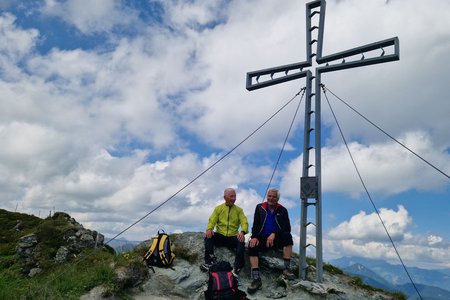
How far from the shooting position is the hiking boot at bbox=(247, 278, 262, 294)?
923 cm

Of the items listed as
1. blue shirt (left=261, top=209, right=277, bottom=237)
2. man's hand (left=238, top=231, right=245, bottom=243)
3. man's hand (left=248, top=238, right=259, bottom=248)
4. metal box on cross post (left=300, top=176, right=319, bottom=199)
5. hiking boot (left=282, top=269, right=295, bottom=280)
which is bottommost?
hiking boot (left=282, top=269, right=295, bottom=280)

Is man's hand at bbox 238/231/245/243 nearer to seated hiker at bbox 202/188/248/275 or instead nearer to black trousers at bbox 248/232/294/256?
seated hiker at bbox 202/188/248/275

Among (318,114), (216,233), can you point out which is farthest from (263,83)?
(216,233)

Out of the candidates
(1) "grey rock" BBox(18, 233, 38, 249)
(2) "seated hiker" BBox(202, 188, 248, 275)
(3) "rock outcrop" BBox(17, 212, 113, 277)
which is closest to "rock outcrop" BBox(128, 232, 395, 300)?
(2) "seated hiker" BBox(202, 188, 248, 275)

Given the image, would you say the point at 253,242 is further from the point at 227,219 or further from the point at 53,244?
the point at 53,244

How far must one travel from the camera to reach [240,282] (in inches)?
389

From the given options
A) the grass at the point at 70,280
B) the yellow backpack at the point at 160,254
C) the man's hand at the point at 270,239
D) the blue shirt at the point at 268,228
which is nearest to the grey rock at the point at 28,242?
the grass at the point at 70,280

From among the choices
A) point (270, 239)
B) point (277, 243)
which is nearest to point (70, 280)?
point (270, 239)

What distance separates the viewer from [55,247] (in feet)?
67.8

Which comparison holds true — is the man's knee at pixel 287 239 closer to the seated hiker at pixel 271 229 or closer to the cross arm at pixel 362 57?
the seated hiker at pixel 271 229

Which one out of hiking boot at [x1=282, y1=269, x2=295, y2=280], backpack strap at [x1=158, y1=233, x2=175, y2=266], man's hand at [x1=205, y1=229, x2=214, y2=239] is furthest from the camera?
man's hand at [x1=205, y1=229, x2=214, y2=239]

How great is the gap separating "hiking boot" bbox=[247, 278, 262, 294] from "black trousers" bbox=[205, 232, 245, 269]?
0.62 m

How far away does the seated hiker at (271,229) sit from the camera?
9.99 m

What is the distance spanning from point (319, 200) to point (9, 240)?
3268 cm
